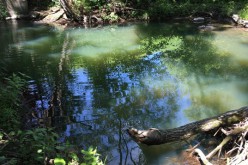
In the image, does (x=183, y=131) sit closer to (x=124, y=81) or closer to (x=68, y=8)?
(x=124, y=81)

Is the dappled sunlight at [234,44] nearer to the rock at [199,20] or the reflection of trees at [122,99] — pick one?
the reflection of trees at [122,99]

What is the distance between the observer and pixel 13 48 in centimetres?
1332

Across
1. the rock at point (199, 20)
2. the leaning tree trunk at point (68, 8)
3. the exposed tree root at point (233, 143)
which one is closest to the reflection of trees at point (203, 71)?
the exposed tree root at point (233, 143)

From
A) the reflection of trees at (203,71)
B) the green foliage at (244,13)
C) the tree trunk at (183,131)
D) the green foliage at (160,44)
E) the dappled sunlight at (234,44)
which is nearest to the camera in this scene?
the tree trunk at (183,131)

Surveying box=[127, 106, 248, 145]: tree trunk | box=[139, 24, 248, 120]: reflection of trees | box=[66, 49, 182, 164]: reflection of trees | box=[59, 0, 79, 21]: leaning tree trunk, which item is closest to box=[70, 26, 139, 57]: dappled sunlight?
box=[139, 24, 248, 120]: reflection of trees

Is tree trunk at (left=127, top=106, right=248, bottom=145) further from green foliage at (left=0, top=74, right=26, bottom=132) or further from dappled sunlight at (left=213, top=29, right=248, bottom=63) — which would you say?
dappled sunlight at (left=213, top=29, right=248, bottom=63)

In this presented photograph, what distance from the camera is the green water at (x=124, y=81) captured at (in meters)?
6.56

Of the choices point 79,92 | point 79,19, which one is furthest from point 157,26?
point 79,92

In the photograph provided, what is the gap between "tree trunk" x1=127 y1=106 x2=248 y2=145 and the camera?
557 centimetres

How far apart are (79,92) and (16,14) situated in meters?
13.9

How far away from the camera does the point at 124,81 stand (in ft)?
31.2

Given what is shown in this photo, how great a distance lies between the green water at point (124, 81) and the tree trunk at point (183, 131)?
0.60 ft

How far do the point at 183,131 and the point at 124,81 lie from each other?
400 cm

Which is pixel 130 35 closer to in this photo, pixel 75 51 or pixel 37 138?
pixel 75 51
